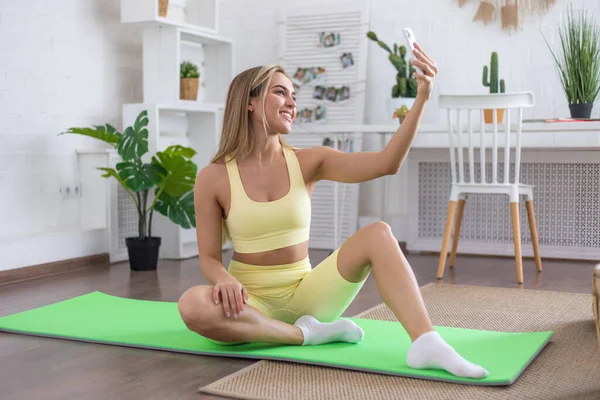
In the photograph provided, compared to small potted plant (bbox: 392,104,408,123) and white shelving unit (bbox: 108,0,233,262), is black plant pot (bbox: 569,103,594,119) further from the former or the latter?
white shelving unit (bbox: 108,0,233,262)

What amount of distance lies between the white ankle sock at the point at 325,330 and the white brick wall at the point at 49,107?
2.05 meters

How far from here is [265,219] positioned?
7.72 feet

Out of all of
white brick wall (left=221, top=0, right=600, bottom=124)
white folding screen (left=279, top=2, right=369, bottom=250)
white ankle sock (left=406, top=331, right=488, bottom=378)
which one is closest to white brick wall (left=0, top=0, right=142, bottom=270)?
white folding screen (left=279, top=2, right=369, bottom=250)

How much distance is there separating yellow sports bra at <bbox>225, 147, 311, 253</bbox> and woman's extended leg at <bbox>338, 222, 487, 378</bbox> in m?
0.19

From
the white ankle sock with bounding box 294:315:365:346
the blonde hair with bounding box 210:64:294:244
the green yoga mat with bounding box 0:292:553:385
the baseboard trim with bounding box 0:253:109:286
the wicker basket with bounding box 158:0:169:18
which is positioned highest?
the wicker basket with bounding box 158:0:169:18

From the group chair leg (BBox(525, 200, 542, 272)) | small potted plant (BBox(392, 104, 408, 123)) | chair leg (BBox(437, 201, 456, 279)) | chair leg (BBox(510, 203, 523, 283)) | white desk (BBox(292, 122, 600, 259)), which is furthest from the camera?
small potted plant (BBox(392, 104, 408, 123))

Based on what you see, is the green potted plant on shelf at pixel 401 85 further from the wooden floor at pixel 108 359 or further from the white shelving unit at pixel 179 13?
the wooden floor at pixel 108 359

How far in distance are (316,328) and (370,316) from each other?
2.03ft

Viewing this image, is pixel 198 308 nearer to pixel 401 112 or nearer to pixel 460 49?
pixel 401 112

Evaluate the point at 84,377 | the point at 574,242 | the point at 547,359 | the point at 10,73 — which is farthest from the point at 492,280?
the point at 10,73

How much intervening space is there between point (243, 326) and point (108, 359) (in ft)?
1.38

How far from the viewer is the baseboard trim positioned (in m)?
3.86

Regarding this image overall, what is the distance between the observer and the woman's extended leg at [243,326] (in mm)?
2213

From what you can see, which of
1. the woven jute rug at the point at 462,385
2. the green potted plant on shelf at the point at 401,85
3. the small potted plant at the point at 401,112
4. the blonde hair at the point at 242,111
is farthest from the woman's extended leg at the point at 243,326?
the green potted plant on shelf at the point at 401,85
